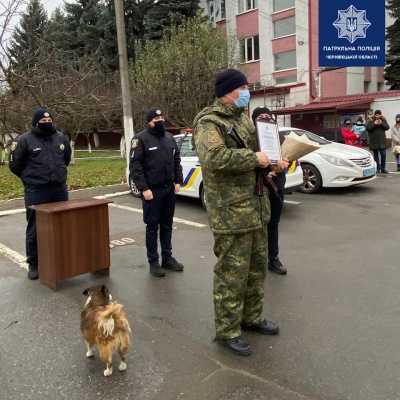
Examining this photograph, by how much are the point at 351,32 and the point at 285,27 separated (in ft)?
44.5

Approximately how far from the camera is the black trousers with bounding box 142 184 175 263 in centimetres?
495

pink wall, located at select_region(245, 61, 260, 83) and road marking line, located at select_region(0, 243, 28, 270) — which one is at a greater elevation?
pink wall, located at select_region(245, 61, 260, 83)

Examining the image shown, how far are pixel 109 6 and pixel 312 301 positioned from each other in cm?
3132

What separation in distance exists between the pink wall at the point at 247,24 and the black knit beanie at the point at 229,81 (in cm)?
2978

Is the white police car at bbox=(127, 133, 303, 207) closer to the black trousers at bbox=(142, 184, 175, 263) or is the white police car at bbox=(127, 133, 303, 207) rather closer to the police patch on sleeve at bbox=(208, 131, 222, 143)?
the black trousers at bbox=(142, 184, 175, 263)

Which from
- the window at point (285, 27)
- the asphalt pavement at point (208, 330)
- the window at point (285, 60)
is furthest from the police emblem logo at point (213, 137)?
the window at point (285, 27)

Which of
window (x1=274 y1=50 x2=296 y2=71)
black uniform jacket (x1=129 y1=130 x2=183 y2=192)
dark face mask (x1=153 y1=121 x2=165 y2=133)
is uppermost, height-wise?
window (x1=274 y1=50 x2=296 y2=71)

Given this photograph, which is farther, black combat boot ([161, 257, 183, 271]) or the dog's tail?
black combat boot ([161, 257, 183, 271])

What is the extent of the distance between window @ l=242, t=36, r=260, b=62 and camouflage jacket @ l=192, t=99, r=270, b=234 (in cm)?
2947

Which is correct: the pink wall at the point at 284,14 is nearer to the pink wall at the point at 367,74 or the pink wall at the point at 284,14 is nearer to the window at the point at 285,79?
the window at the point at 285,79

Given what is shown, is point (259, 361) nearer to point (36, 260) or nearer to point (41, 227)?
point (41, 227)

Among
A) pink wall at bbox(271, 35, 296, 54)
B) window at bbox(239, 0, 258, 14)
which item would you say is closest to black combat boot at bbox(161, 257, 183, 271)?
pink wall at bbox(271, 35, 296, 54)

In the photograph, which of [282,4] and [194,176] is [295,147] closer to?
[194,176]

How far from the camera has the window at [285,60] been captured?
28.7 metres
